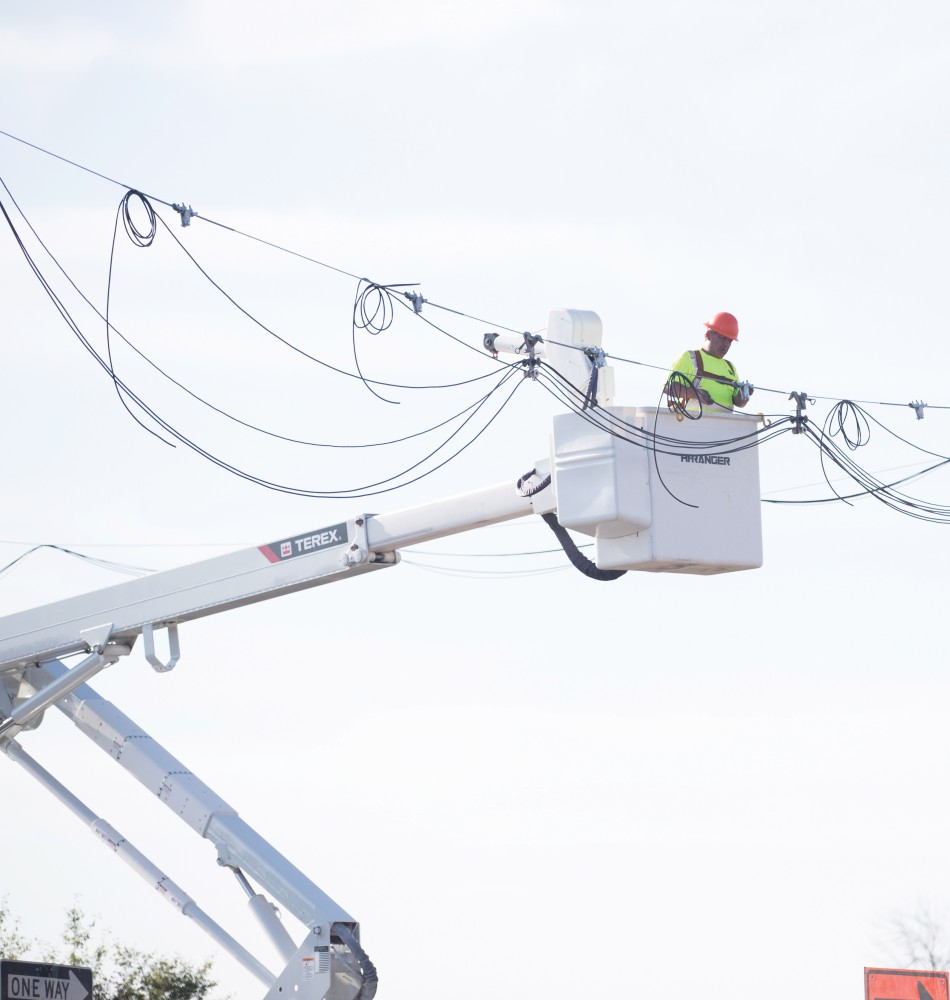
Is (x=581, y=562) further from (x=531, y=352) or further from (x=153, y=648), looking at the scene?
(x=153, y=648)

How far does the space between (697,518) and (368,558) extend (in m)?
3.07

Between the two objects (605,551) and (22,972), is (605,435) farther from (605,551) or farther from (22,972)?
(22,972)

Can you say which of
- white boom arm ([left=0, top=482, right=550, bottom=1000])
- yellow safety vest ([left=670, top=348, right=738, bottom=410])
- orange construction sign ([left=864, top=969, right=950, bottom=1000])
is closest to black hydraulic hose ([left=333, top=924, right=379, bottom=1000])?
white boom arm ([left=0, top=482, right=550, bottom=1000])

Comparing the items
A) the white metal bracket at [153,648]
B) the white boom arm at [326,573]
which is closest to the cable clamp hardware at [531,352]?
the white boom arm at [326,573]

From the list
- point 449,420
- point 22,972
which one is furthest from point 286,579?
point 22,972

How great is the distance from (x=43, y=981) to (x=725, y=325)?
7360 mm

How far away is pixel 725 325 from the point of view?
15.2m

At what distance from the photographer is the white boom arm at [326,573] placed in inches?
550

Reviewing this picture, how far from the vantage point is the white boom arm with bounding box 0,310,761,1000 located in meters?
14.0

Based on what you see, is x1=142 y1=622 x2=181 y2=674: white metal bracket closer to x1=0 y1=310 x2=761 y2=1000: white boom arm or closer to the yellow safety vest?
x1=0 y1=310 x2=761 y2=1000: white boom arm

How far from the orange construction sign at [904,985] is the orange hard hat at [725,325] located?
17.1 feet

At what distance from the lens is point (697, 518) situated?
14.2m

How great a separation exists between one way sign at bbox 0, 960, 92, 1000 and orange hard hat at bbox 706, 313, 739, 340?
23.0 ft

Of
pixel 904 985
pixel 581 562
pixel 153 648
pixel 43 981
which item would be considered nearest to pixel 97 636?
pixel 153 648
